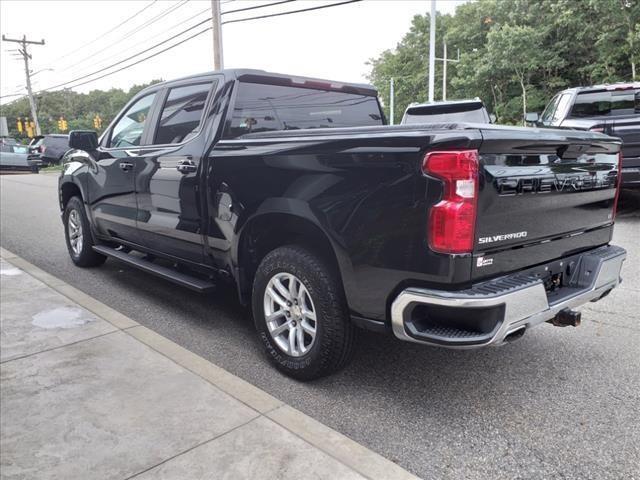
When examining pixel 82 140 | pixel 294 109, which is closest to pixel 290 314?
pixel 294 109

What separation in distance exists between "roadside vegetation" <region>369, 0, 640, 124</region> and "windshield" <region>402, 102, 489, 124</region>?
16.9 metres

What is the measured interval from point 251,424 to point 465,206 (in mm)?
1540

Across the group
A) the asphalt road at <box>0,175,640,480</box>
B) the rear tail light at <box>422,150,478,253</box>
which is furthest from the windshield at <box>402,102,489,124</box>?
the rear tail light at <box>422,150,478,253</box>

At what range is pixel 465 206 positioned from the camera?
7.95ft

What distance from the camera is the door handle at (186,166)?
3885mm

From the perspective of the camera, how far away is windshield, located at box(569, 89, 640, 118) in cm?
855

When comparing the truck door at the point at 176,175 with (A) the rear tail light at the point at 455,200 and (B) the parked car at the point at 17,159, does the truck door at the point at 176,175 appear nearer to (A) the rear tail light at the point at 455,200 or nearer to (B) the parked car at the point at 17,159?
(A) the rear tail light at the point at 455,200

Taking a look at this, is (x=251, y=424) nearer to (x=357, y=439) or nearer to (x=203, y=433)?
(x=203, y=433)

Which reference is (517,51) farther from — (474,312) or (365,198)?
(474,312)

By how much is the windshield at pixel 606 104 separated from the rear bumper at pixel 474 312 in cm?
706

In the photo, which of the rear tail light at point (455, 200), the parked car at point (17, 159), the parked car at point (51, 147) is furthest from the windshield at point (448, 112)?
the parked car at point (51, 147)

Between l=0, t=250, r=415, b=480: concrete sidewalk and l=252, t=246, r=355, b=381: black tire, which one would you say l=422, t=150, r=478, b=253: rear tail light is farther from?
l=0, t=250, r=415, b=480: concrete sidewalk

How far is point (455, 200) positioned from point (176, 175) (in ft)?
8.00

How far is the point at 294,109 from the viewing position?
167 inches
